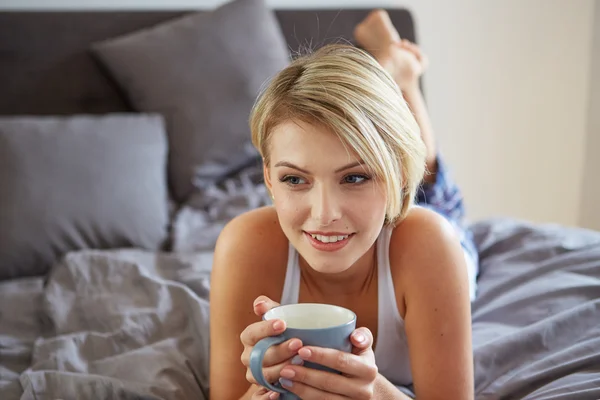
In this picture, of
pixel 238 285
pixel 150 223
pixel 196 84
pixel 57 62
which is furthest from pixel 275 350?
pixel 57 62

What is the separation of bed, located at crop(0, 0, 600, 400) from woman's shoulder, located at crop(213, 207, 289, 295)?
215 millimetres

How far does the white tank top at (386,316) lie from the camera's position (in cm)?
114

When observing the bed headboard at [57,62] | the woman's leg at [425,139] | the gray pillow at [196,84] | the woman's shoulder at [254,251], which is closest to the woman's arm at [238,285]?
the woman's shoulder at [254,251]

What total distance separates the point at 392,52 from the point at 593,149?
61.0 inches

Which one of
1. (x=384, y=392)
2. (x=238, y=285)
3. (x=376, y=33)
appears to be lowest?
(x=384, y=392)

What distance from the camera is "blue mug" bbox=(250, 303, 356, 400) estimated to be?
80 centimetres

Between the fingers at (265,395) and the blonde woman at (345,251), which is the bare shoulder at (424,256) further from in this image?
the fingers at (265,395)

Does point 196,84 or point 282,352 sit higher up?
point 196,84

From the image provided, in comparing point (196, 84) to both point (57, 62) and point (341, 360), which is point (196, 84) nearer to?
point (57, 62)

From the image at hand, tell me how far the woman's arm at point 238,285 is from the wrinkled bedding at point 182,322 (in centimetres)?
10

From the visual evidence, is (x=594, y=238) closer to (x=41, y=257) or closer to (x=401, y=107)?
Answer: (x=401, y=107)

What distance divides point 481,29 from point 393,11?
49 cm

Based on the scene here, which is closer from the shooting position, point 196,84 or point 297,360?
point 297,360

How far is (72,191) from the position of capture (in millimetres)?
1927
